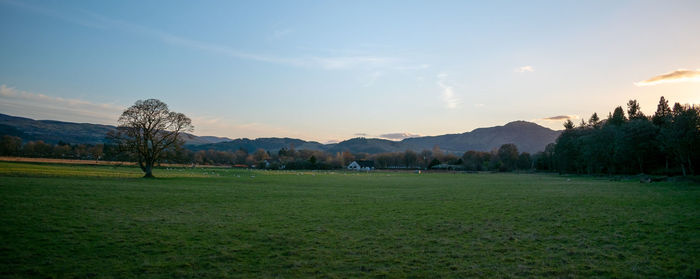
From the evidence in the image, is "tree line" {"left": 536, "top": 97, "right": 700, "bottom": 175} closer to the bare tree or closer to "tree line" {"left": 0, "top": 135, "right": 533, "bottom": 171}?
"tree line" {"left": 0, "top": 135, "right": 533, "bottom": 171}

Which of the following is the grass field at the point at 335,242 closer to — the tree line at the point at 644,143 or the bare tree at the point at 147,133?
the bare tree at the point at 147,133

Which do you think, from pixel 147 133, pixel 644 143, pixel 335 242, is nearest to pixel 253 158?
pixel 147 133

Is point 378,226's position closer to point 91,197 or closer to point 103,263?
point 103,263

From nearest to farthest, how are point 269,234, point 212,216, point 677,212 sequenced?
point 269,234
point 212,216
point 677,212

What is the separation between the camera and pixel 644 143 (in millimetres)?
64125

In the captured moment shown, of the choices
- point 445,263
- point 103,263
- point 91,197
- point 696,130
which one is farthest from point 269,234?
point 696,130

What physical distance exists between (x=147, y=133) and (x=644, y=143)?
278ft

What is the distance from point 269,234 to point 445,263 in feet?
20.3

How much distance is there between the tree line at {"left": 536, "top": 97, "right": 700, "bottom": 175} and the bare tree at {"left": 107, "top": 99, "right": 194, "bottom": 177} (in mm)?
74065

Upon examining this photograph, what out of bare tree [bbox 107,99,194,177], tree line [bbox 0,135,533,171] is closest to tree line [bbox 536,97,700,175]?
tree line [bbox 0,135,533,171]

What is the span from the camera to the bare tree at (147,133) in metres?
45.0

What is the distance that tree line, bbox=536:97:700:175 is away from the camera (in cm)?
5116

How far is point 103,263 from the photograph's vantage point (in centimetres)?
823

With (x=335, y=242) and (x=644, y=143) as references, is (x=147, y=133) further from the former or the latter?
(x=644, y=143)
